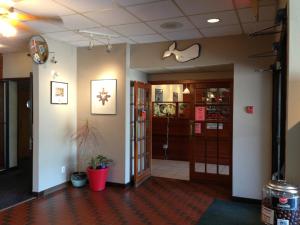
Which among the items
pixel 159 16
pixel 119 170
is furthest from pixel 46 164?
pixel 159 16

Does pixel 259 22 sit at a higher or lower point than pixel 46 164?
higher

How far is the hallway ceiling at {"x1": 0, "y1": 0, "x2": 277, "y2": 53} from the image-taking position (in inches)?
121

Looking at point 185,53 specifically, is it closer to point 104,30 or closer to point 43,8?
point 104,30

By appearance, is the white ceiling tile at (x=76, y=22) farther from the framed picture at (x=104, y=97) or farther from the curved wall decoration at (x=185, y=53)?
the curved wall decoration at (x=185, y=53)

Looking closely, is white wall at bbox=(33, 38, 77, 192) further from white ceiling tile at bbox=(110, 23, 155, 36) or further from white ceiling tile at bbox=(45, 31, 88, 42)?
white ceiling tile at bbox=(110, 23, 155, 36)

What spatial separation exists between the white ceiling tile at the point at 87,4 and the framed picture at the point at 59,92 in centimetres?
184

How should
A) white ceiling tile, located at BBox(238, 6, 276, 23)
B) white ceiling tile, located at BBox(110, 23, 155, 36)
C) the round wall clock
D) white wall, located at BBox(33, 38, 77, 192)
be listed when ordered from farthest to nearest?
white wall, located at BBox(33, 38, 77, 192) → the round wall clock → white ceiling tile, located at BBox(110, 23, 155, 36) → white ceiling tile, located at BBox(238, 6, 276, 23)

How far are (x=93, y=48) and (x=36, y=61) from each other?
4.21ft

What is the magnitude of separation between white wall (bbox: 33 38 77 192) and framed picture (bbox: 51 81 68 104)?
0.08 meters

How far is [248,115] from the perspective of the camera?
423 cm

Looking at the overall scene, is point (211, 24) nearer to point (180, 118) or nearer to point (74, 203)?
point (74, 203)

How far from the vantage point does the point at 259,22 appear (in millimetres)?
3688

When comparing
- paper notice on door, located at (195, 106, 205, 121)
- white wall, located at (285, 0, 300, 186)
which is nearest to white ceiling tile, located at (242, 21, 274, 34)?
paper notice on door, located at (195, 106, 205, 121)

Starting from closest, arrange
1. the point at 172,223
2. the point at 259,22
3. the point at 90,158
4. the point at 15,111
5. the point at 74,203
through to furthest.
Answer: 1. the point at 172,223
2. the point at 259,22
3. the point at 74,203
4. the point at 90,158
5. the point at 15,111
